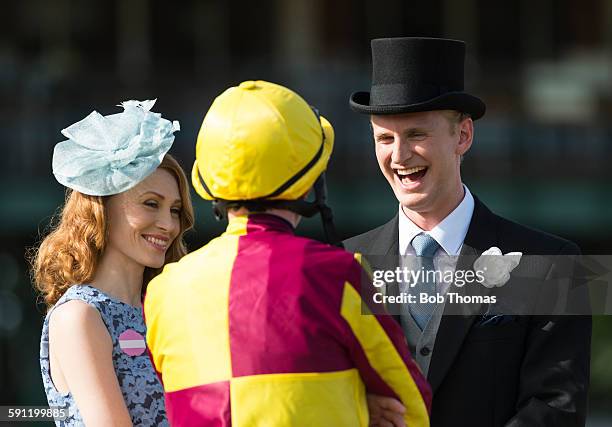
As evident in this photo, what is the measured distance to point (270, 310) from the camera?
120 inches

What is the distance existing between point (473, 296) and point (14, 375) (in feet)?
32.7

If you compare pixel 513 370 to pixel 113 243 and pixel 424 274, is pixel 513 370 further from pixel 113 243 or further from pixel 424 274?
pixel 113 243

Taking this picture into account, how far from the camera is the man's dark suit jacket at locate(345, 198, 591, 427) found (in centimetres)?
365

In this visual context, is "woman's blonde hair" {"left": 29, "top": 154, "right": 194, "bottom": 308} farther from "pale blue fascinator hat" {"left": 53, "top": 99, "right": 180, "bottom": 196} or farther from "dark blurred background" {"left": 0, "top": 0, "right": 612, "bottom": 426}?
"dark blurred background" {"left": 0, "top": 0, "right": 612, "bottom": 426}

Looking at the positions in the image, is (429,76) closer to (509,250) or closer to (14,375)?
(509,250)

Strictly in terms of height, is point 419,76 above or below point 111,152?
above

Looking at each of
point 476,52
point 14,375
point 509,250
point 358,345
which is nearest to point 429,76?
point 509,250

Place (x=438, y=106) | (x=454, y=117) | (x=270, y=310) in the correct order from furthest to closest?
1. (x=454, y=117)
2. (x=438, y=106)
3. (x=270, y=310)

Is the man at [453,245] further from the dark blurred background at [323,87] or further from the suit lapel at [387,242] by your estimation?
the dark blurred background at [323,87]

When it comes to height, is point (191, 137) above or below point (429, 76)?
below

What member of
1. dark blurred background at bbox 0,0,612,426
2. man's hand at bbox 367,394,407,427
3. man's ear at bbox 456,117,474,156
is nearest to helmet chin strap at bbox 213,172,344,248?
man's hand at bbox 367,394,407,427

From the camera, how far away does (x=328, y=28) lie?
1603 cm

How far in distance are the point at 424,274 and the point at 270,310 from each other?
3.33 ft

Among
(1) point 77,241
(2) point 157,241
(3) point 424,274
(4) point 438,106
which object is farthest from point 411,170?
(1) point 77,241
